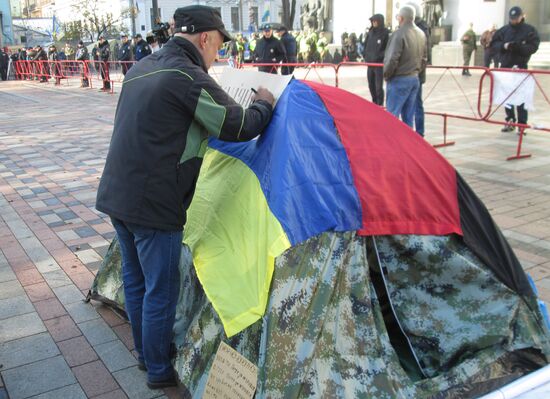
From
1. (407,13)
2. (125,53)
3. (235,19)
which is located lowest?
(125,53)

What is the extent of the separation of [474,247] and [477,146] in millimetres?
5847

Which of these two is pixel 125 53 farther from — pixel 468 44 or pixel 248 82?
pixel 248 82

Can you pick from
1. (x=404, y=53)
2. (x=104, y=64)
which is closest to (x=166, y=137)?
(x=404, y=53)

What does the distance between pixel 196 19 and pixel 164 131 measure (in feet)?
1.70

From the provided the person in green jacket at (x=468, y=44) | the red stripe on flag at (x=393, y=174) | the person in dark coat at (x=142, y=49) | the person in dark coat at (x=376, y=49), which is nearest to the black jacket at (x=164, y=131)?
the red stripe on flag at (x=393, y=174)

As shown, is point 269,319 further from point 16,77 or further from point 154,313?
point 16,77

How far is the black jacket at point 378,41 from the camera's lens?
10289 mm

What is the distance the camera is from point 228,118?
251cm

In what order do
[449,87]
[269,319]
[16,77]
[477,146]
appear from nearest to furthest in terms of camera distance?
[269,319], [477,146], [449,87], [16,77]

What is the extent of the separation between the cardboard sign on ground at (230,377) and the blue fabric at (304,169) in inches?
21.8

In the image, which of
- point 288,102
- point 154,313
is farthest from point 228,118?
point 154,313

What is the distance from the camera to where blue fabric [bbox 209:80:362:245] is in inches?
101

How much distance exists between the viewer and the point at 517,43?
9148 mm

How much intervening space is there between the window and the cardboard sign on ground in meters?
59.4
